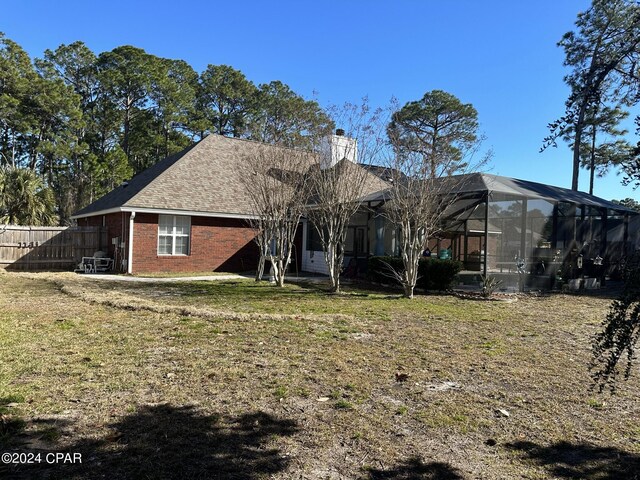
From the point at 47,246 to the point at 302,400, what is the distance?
17959mm

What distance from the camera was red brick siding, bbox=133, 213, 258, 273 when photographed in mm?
16906

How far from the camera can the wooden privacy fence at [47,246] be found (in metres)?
17.5

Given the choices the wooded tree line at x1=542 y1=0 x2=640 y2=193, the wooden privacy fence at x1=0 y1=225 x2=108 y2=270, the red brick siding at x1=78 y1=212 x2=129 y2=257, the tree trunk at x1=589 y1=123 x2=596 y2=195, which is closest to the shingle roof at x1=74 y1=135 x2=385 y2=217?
the red brick siding at x1=78 y1=212 x2=129 y2=257

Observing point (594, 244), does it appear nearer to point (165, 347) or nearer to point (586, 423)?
point (586, 423)

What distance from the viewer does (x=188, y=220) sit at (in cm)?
1795

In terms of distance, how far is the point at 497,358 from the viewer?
5.80 metres

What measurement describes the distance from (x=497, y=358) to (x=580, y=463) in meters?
2.77

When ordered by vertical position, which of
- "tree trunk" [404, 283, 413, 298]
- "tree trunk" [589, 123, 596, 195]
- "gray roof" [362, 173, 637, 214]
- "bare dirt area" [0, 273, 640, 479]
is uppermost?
"tree trunk" [589, 123, 596, 195]

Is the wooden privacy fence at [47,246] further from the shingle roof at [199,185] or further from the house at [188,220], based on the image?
the shingle roof at [199,185]

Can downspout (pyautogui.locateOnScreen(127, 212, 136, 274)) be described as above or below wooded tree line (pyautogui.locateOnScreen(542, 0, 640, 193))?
below

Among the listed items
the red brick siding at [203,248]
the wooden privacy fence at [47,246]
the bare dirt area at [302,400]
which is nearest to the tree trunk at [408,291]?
the bare dirt area at [302,400]

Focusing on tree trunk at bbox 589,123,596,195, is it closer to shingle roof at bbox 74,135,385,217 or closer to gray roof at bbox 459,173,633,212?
A: gray roof at bbox 459,173,633,212

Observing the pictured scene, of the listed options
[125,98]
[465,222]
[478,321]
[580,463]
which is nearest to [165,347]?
[580,463]

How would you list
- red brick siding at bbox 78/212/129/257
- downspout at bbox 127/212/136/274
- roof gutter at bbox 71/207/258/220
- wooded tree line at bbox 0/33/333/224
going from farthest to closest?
1. wooded tree line at bbox 0/33/333/224
2. red brick siding at bbox 78/212/129/257
3. downspout at bbox 127/212/136/274
4. roof gutter at bbox 71/207/258/220
